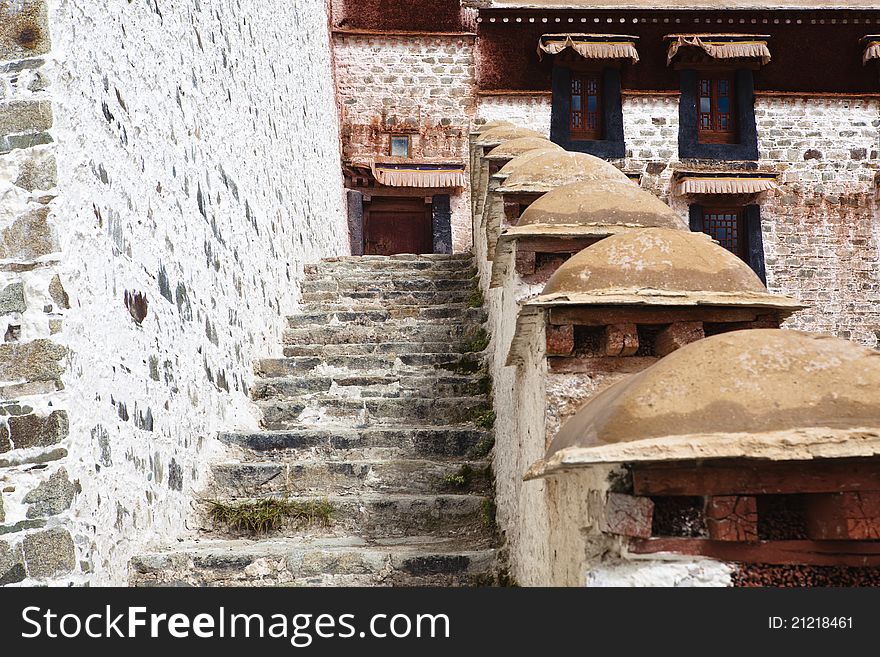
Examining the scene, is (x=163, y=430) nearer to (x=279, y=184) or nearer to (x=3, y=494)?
(x=3, y=494)

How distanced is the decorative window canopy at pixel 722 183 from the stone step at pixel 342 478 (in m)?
11.6

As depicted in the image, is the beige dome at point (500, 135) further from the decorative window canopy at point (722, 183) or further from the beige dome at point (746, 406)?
the decorative window canopy at point (722, 183)

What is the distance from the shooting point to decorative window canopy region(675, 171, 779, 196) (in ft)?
50.3

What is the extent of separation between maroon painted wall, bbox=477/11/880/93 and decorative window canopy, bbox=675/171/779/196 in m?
1.68

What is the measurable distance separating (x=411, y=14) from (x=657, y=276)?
13765 mm

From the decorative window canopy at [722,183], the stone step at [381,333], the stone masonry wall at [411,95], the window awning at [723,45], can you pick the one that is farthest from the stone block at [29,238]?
the window awning at [723,45]

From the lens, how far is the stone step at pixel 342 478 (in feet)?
16.1

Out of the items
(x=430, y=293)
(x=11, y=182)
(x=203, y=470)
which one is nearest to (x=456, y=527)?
(x=203, y=470)

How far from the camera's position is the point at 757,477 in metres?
1.85

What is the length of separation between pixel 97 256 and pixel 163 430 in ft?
3.38

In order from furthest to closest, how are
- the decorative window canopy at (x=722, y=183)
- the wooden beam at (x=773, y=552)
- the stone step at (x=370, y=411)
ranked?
the decorative window canopy at (x=722, y=183) → the stone step at (x=370, y=411) → the wooden beam at (x=773, y=552)

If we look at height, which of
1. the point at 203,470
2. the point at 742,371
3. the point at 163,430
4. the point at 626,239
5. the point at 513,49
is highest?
the point at 513,49

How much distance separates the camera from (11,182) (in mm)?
3443

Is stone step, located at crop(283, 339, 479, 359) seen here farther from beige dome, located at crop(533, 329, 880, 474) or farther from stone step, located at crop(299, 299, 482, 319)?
beige dome, located at crop(533, 329, 880, 474)
